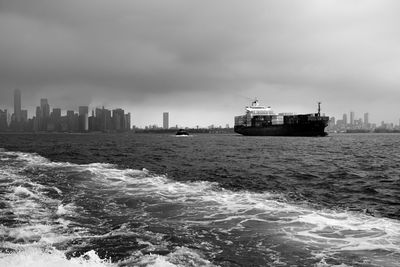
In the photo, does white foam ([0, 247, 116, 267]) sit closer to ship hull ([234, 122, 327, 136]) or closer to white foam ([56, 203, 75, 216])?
white foam ([56, 203, 75, 216])

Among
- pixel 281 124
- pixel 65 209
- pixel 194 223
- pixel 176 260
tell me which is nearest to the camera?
pixel 176 260

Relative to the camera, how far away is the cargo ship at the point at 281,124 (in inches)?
4643

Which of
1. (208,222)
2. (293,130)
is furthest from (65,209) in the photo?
(293,130)

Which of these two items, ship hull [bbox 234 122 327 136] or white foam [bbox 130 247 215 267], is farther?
ship hull [bbox 234 122 327 136]

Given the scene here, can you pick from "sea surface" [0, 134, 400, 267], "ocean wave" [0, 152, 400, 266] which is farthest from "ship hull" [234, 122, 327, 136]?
"ocean wave" [0, 152, 400, 266]

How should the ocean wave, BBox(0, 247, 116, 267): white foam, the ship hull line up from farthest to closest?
the ship hull → the ocean wave → BBox(0, 247, 116, 267): white foam

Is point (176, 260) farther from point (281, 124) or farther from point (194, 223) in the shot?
point (281, 124)

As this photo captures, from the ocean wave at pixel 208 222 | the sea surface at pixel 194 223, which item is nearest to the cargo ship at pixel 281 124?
the sea surface at pixel 194 223

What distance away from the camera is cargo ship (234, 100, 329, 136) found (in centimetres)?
11794

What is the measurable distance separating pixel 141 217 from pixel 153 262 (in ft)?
13.1

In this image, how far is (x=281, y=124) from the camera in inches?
5094

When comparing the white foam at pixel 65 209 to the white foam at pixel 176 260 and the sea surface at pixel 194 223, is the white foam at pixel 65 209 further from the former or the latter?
the white foam at pixel 176 260

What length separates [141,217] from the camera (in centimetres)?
1068

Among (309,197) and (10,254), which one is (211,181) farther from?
(10,254)
